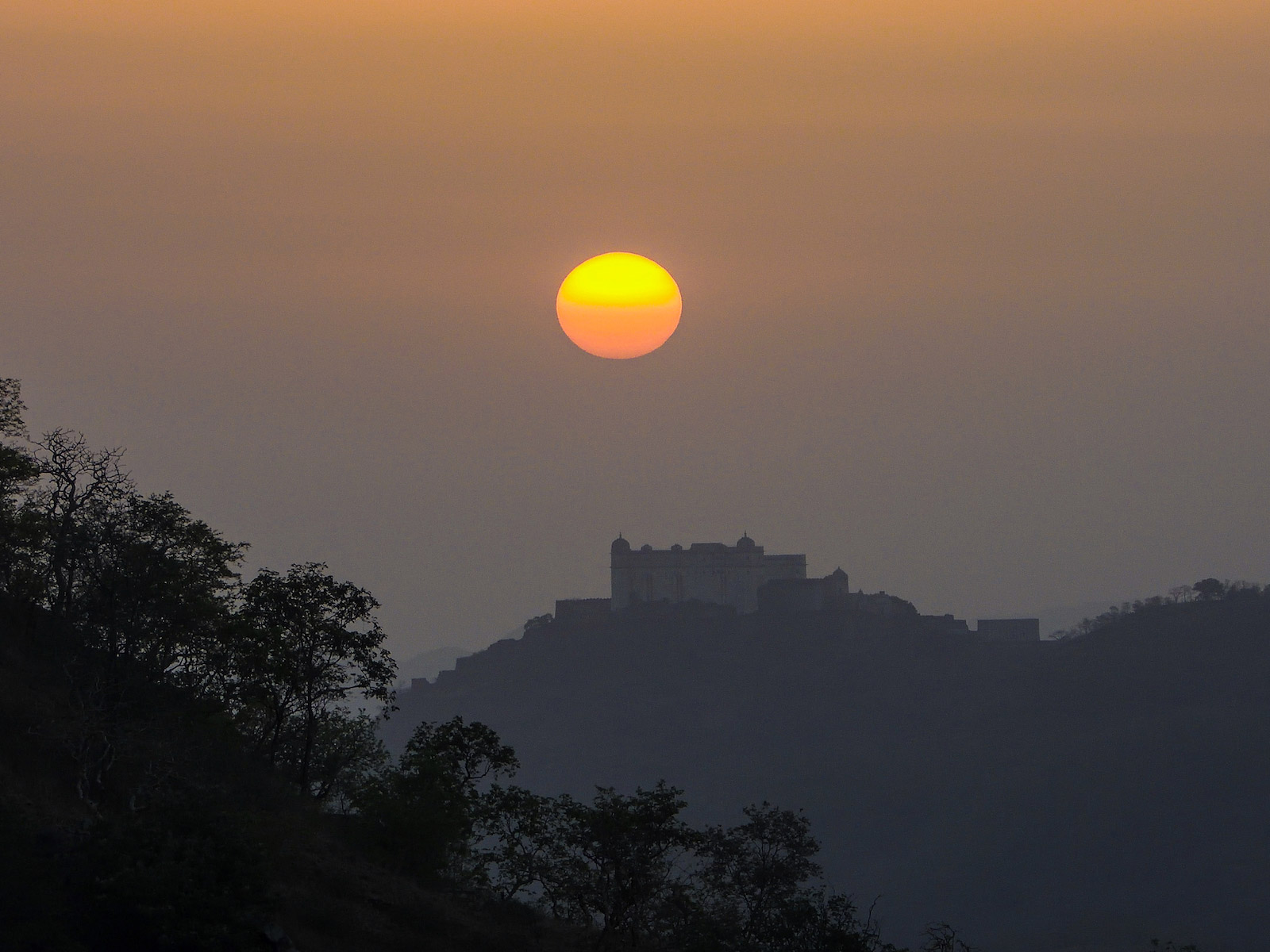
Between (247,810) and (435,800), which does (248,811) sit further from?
(435,800)

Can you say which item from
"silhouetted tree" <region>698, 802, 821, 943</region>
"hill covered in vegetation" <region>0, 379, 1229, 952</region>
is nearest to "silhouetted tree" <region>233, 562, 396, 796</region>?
"hill covered in vegetation" <region>0, 379, 1229, 952</region>

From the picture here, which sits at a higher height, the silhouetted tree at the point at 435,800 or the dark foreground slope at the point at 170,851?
the silhouetted tree at the point at 435,800

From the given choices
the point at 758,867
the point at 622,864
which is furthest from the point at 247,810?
the point at 758,867

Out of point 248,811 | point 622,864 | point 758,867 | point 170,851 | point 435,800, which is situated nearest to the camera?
point 170,851

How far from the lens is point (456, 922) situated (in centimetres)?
2773

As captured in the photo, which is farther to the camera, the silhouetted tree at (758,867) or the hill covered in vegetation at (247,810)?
the silhouetted tree at (758,867)

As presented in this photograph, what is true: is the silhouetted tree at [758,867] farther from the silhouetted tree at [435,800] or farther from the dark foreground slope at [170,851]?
the silhouetted tree at [435,800]

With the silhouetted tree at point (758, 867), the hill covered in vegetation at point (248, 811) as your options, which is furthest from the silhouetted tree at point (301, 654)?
the silhouetted tree at point (758, 867)

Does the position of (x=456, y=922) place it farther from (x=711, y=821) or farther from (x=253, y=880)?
(x=711, y=821)

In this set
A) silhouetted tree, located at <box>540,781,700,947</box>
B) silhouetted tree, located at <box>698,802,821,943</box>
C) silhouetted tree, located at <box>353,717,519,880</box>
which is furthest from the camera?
silhouetted tree, located at <box>353,717,519,880</box>

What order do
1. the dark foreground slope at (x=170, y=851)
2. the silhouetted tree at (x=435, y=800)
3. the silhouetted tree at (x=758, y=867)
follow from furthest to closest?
1. the silhouetted tree at (x=435, y=800)
2. the silhouetted tree at (x=758, y=867)
3. the dark foreground slope at (x=170, y=851)

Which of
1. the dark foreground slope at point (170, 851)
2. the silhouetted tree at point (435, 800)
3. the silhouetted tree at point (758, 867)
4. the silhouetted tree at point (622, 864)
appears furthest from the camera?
the silhouetted tree at point (435, 800)

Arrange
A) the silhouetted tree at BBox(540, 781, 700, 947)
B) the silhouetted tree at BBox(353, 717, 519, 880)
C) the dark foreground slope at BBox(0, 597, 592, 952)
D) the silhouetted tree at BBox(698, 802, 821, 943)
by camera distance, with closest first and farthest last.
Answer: the dark foreground slope at BBox(0, 597, 592, 952) → the silhouetted tree at BBox(540, 781, 700, 947) → the silhouetted tree at BBox(698, 802, 821, 943) → the silhouetted tree at BBox(353, 717, 519, 880)

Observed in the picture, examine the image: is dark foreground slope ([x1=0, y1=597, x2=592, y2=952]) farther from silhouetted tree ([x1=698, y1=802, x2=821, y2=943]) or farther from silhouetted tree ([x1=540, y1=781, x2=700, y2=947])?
silhouetted tree ([x1=698, y1=802, x2=821, y2=943])
